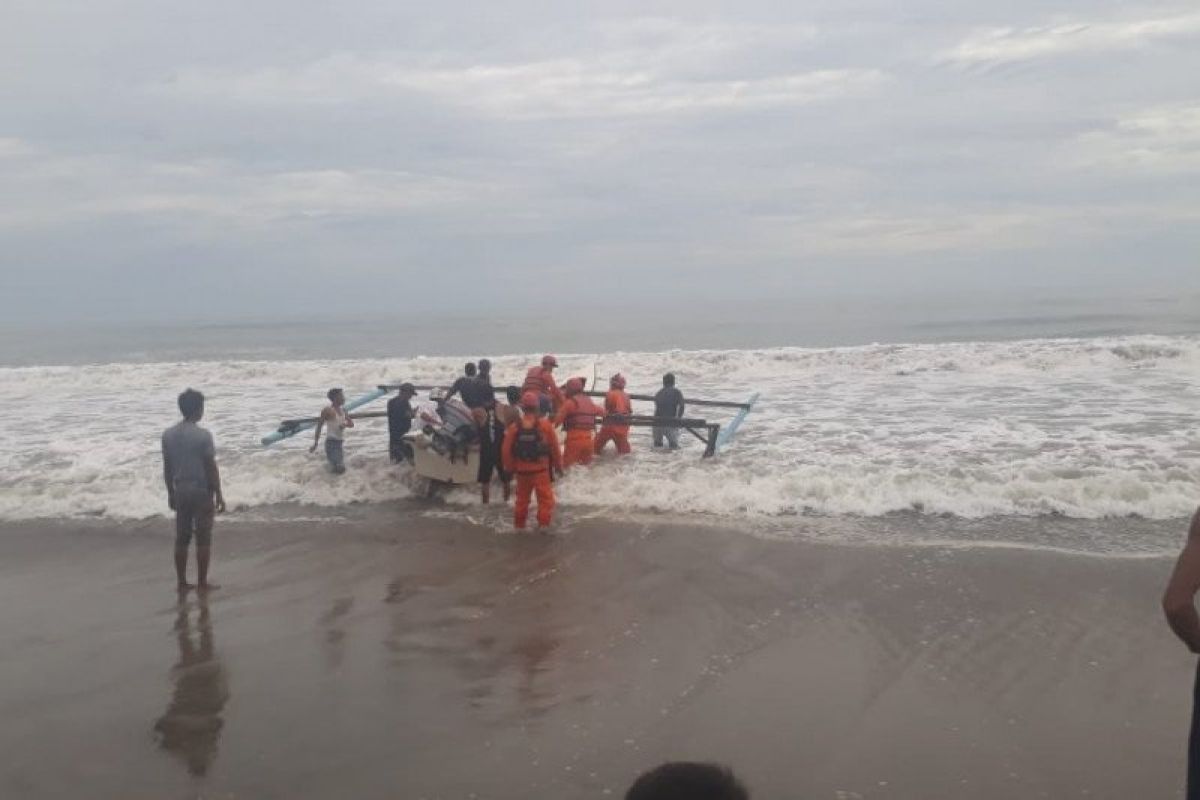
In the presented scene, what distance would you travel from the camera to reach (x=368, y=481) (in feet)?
35.0

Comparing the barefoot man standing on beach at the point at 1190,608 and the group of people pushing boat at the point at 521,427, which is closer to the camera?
the barefoot man standing on beach at the point at 1190,608

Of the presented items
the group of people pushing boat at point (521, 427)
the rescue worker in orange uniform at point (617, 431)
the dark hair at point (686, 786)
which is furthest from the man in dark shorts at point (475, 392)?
the dark hair at point (686, 786)

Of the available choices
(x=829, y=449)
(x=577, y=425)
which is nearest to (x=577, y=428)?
(x=577, y=425)

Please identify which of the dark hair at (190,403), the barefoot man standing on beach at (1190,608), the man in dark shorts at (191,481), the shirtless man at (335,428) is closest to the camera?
the barefoot man standing on beach at (1190,608)

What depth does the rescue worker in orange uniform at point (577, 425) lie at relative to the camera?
1097 cm

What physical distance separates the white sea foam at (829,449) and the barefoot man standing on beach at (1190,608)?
6.56 metres

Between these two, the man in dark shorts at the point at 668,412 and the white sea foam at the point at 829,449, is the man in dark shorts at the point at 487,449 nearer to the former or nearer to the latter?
the white sea foam at the point at 829,449

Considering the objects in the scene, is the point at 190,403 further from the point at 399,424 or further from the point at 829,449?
the point at 829,449

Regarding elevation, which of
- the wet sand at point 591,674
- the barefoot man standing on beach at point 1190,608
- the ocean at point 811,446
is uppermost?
the barefoot man standing on beach at point 1190,608

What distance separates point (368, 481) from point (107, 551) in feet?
9.91

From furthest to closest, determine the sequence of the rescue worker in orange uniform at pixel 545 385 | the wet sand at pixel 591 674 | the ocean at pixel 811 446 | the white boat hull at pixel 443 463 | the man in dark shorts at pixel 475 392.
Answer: the rescue worker in orange uniform at pixel 545 385 → the man in dark shorts at pixel 475 392 → the white boat hull at pixel 443 463 → the ocean at pixel 811 446 → the wet sand at pixel 591 674

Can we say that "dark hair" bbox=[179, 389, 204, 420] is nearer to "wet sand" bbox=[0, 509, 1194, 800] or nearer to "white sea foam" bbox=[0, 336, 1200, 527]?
"wet sand" bbox=[0, 509, 1194, 800]

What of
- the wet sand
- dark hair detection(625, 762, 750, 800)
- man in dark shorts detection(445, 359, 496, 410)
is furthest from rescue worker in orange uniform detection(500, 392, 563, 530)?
dark hair detection(625, 762, 750, 800)

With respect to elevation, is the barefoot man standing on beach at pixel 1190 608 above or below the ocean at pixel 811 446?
above
